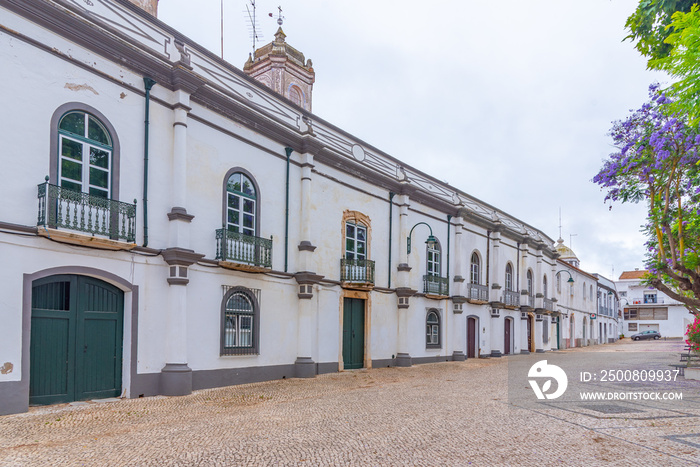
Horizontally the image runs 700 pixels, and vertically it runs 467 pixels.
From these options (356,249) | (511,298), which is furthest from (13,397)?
(511,298)

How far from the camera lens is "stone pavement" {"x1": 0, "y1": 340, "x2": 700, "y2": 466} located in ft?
21.4

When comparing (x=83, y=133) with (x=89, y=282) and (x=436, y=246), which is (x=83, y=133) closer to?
(x=89, y=282)

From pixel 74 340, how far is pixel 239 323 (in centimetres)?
427

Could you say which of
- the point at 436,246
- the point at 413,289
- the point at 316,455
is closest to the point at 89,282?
the point at 316,455

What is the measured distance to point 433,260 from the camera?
2253 centimetres

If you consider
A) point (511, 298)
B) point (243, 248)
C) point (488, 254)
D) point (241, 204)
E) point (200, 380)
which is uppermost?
point (241, 204)

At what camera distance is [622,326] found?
66500mm

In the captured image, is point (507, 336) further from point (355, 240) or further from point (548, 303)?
point (355, 240)

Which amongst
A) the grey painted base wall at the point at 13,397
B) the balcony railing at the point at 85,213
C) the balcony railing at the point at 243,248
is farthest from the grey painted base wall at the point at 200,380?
the balcony railing at the point at 85,213

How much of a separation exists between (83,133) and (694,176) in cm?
1347

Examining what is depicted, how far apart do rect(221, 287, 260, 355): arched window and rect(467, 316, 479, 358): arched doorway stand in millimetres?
13250

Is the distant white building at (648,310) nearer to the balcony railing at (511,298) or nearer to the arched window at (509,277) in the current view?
the balcony railing at (511,298)

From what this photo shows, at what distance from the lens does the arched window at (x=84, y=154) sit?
1011 centimetres

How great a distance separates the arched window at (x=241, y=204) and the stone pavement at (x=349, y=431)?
13.9 feet
